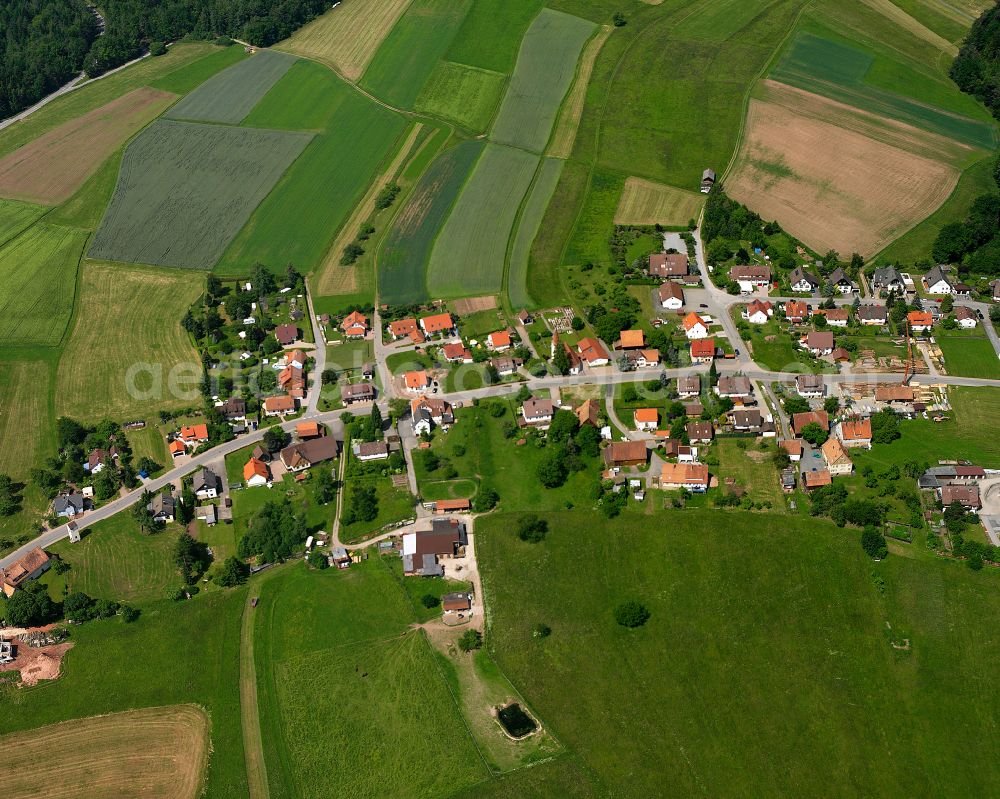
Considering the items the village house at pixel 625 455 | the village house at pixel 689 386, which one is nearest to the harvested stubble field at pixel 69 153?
the village house at pixel 625 455

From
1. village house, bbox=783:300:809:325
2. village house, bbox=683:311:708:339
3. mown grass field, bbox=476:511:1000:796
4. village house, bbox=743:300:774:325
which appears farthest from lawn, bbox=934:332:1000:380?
mown grass field, bbox=476:511:1000:796

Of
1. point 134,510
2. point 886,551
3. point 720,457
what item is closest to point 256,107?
point 134,510

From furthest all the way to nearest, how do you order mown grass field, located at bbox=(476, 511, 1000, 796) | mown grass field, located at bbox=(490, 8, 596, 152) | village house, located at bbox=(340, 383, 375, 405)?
1. mown grass field, located at bbox=(490, 8, 596, 152)
2. village house, located at bbox=(340, 383, 375, 405)
3. mown grass field, located at bbox=(476, 511, 1000, 796)

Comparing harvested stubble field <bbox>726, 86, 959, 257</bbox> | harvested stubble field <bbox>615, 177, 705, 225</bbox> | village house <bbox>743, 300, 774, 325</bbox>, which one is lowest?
village house <bbox>743, 300, 774, 325</bbox>

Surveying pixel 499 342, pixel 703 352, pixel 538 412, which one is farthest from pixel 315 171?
pixel 703 352

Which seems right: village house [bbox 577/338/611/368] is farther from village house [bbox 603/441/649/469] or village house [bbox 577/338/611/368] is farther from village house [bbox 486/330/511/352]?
village house [bbox 603/441/649/469]

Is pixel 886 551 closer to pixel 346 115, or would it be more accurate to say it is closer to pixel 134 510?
pixel 134 510
